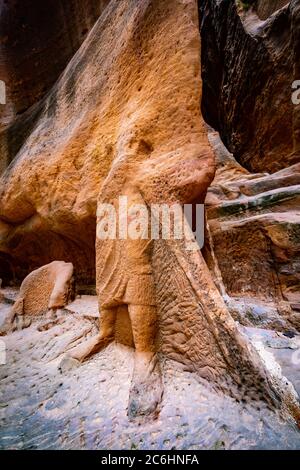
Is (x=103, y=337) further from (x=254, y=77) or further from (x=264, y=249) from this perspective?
(x=254, y=77)

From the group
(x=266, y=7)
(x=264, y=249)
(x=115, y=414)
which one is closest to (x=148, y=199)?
(x=115, y=414)

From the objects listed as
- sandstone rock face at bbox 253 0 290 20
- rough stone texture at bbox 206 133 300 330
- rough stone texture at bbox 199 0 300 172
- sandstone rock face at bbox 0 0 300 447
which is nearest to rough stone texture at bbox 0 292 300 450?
sandstone rock face at bbox 0 0 300 447

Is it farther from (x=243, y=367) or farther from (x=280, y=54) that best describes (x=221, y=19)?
(x=243, y=367)

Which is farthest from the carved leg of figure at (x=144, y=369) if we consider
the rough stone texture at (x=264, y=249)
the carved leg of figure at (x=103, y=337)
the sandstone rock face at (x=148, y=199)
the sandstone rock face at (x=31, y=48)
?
the sandstone rock face at (x=31, y=48)

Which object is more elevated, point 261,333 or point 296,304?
point 296,304

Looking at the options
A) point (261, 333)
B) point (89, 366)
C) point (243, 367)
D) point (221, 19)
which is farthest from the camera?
point (221, 19)

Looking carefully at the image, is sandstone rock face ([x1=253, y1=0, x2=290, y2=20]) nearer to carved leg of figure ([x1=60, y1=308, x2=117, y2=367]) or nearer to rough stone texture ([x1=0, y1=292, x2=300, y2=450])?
rough stone texture ([x1=0, y1=292, x2=300, y2=450])

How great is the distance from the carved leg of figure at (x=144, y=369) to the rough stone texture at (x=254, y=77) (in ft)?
20.7

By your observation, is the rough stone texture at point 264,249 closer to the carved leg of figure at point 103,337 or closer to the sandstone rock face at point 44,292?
the carved leg of figure at point 103,337

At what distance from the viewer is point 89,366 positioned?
6.02 ft

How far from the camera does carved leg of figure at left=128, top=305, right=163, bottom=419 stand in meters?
1.34

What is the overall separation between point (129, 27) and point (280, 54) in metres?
5.44

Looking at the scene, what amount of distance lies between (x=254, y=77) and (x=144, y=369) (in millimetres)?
8070
